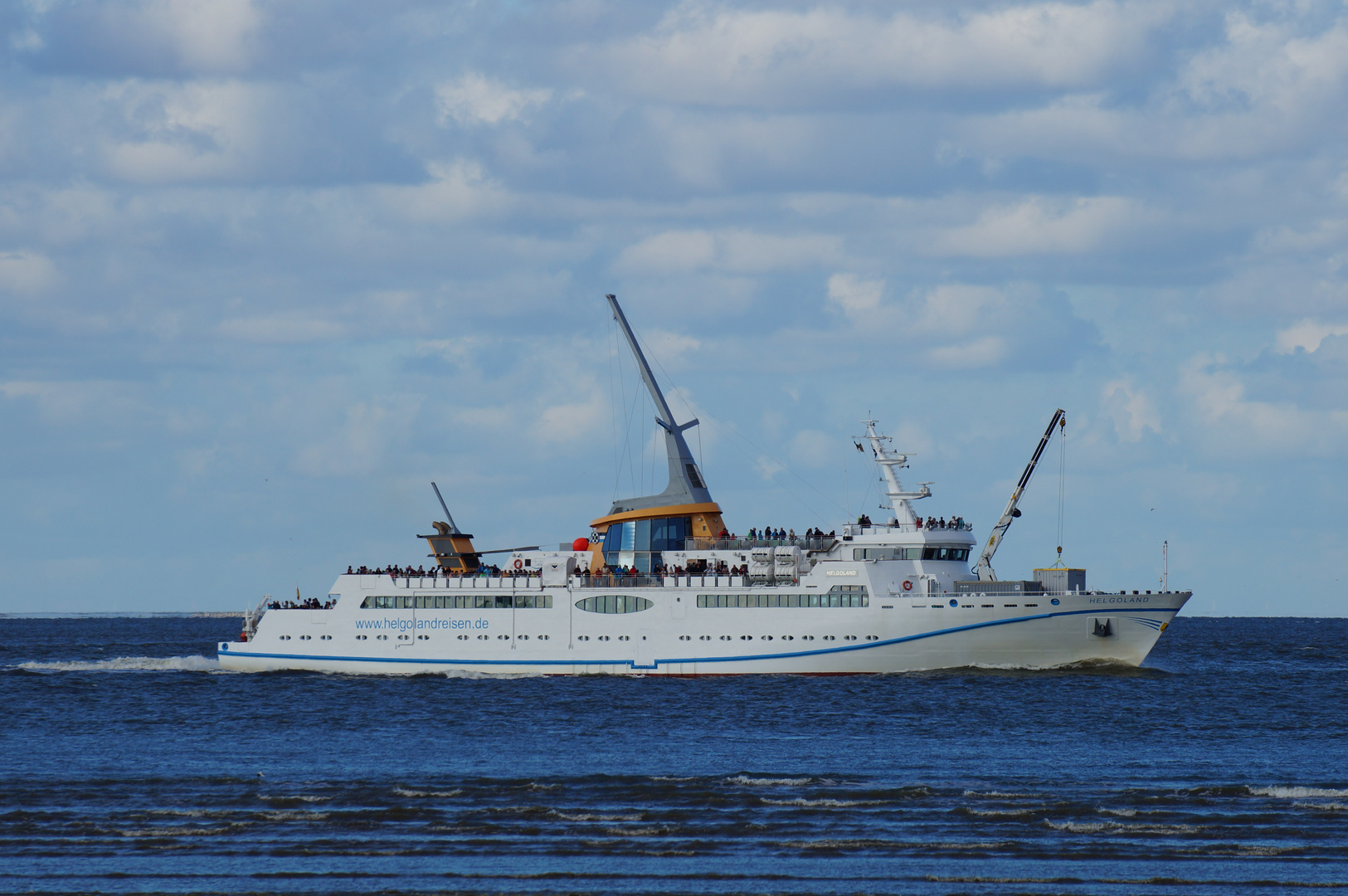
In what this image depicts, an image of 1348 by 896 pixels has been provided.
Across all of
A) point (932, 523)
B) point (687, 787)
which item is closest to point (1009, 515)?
point (932, 523)

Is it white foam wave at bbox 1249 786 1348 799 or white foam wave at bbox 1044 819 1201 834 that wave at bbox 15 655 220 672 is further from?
white foam wave at bbox 1249 786 1348 799

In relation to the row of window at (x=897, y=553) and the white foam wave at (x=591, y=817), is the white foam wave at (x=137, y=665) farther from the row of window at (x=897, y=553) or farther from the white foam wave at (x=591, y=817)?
the white foam wave at (x=591, y=817)

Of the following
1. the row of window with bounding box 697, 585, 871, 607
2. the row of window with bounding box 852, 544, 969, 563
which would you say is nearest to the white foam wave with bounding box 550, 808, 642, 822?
the row of window with bounding box 697, 585, 871, 607

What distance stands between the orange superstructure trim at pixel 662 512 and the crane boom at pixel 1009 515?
1279 cm

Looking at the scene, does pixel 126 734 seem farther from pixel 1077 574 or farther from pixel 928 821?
pixel 1077 574

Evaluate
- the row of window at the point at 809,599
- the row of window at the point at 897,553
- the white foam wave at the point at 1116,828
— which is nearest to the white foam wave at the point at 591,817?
the white foam wave at the point at 1116,828

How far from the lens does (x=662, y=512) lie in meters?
71.6

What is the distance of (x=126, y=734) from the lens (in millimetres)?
51250

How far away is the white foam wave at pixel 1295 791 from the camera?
3712 cm

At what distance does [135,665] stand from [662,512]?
3463cm

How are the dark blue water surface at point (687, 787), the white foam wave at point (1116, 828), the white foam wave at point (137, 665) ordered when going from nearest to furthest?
the dark blue water surface at point (687, 787) < the white foam wave at point (1116, 828) < the white foam wave at point (137, 665)

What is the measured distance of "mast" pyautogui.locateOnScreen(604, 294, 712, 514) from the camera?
73.1 meters

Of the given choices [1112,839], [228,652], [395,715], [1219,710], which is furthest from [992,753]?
[228,652]

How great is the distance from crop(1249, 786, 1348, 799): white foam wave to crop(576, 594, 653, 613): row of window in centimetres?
3385
